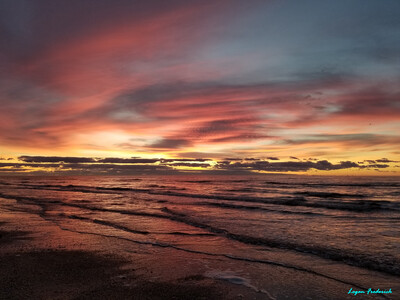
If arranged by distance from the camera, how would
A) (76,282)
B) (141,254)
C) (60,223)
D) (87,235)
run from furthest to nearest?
1. (60,223)
2. (87,235)
3. (141,254)
4. (76,282)

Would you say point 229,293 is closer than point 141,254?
Yes

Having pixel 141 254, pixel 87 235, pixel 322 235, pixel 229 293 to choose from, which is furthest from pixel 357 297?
pixel 87 235

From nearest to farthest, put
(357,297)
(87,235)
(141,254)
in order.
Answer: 1. (357,297)
2. (141,254)
3. (87,235)

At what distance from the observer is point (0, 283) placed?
627 centimetres

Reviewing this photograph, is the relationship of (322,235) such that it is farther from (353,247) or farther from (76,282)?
(76,282)

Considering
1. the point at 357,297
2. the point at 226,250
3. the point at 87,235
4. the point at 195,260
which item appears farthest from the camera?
the point at 87,235

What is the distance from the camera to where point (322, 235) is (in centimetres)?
1290

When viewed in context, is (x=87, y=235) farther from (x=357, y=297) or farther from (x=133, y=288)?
(x=357, y=297)

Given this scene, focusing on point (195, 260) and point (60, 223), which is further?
point (60, 223)

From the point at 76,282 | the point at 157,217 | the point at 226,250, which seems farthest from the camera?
the point at 157,217

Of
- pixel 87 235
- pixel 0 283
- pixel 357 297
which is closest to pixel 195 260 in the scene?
pixel 357 297

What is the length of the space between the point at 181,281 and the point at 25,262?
15.5 feet

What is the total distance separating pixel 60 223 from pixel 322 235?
44.1 ft

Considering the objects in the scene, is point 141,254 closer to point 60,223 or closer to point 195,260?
point 195,260
